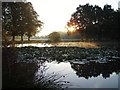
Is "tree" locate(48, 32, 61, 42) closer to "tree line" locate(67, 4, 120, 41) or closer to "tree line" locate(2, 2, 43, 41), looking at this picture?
"tree line" locate(2, 2, 43, 41)

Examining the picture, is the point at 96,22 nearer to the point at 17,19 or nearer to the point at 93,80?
the point at 17,19

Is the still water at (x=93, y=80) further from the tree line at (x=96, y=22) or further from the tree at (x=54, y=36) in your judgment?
the tree line at (x=96, y=22)

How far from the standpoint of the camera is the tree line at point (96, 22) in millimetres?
27688

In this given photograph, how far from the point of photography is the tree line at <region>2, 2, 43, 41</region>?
329 inches

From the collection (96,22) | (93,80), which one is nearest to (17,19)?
(93,80)

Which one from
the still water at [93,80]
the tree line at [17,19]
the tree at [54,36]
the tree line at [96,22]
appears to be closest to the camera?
the still water at [93,80]

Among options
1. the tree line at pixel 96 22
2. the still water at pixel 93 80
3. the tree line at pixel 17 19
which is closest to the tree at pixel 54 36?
the tree line at pixel 17 19

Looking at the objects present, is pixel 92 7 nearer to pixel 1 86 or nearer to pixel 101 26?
pixel 101 26

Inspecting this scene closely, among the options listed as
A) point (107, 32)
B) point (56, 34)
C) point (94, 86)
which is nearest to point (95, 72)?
point (94, 86)

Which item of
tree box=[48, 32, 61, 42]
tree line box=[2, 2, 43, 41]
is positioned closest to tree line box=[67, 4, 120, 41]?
tree box=[48, 32, 61, 42]

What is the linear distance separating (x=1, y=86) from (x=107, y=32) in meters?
23.8

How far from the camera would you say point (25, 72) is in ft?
16.0

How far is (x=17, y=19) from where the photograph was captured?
1342 centimetres

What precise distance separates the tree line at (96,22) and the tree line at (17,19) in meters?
6.26
